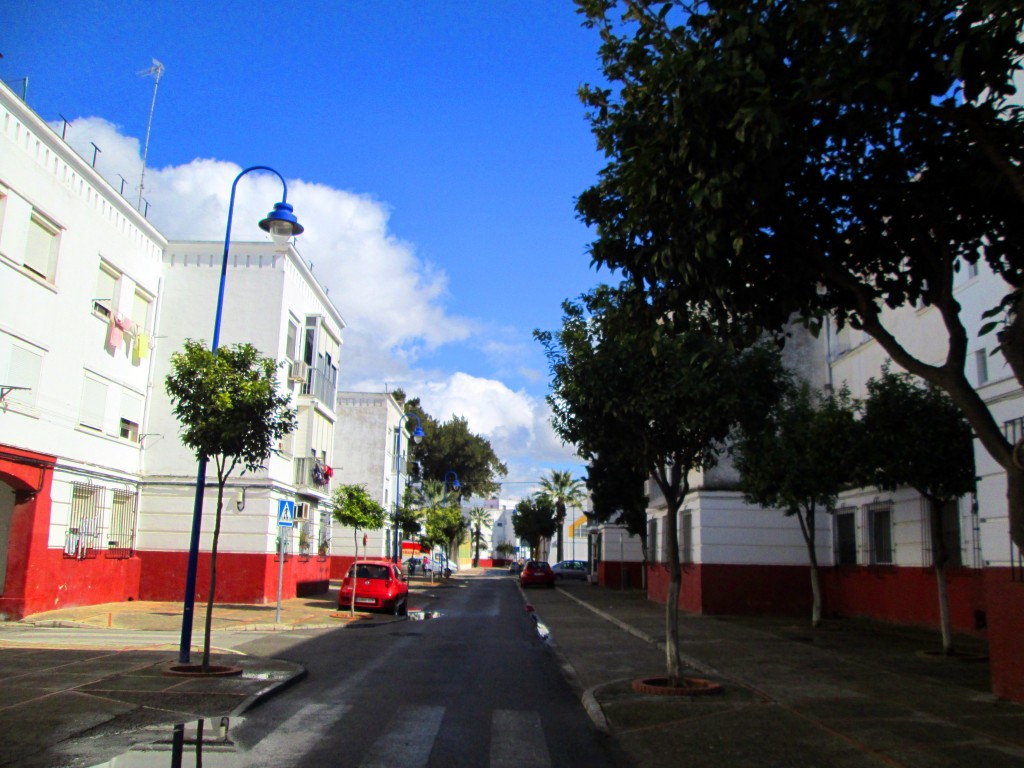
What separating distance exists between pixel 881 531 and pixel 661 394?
13812 mm

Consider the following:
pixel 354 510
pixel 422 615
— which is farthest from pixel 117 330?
pixel 354 510

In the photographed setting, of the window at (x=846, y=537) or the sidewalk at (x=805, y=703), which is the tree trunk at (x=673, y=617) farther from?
the window at (x=846, y=537)

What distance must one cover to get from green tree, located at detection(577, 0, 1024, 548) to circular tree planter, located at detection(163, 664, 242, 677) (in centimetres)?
797

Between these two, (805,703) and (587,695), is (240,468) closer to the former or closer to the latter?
(587,695)

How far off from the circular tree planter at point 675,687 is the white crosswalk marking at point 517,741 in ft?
5.50

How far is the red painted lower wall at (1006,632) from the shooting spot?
1004 cm

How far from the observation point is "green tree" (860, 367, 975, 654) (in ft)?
48.9

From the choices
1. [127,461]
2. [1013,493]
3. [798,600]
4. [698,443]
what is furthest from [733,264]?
[127,461]

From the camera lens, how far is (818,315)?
7594 mm

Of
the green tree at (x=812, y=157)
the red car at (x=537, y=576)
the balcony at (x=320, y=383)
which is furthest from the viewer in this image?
the red car at (x=537, y=576)

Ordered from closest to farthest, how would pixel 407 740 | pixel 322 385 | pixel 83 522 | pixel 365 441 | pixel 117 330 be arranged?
1. pixel 407 740
2. pixel 83 522
3. pixel 117 330
4. pixel 322 385
5. pixel 365 441

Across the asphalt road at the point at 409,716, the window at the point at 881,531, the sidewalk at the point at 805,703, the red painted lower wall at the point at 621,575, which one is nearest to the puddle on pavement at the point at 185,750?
the asphalt road at the point at 409,716

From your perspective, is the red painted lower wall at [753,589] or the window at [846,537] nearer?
the window at [846,537]

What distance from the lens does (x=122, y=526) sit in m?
25.5
